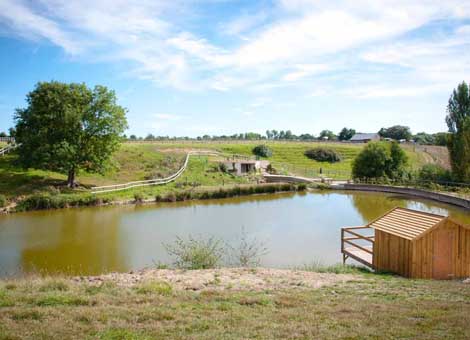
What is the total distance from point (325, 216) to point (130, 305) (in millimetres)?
18969

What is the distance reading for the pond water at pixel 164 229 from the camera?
14.8m

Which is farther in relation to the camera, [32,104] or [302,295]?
[32,104]

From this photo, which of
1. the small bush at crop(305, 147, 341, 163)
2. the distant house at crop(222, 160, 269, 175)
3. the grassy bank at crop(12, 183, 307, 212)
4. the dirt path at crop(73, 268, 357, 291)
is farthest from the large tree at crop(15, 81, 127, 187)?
the small bush at crop(305, 147, 341, 163)

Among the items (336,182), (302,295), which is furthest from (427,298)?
(336,182)

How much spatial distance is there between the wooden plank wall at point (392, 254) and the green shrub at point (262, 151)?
5142cm

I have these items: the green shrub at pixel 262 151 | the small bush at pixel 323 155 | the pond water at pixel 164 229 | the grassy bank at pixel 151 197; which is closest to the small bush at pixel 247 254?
the pond water at pixel 164 229

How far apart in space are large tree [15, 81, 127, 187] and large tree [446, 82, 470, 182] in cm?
2844

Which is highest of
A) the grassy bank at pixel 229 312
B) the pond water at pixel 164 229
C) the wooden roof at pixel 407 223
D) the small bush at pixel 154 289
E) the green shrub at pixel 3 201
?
the wooden roof at pixel 407 223

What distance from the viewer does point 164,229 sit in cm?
2047

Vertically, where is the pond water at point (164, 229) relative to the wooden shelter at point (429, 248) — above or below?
→ below

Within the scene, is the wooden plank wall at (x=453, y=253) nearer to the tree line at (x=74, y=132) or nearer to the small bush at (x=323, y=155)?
the tree line at (x=74, y=132)

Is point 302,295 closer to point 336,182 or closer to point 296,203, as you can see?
point 296,203

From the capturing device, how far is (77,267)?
13.8 m

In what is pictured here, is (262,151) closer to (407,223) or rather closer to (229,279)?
(407,223)
